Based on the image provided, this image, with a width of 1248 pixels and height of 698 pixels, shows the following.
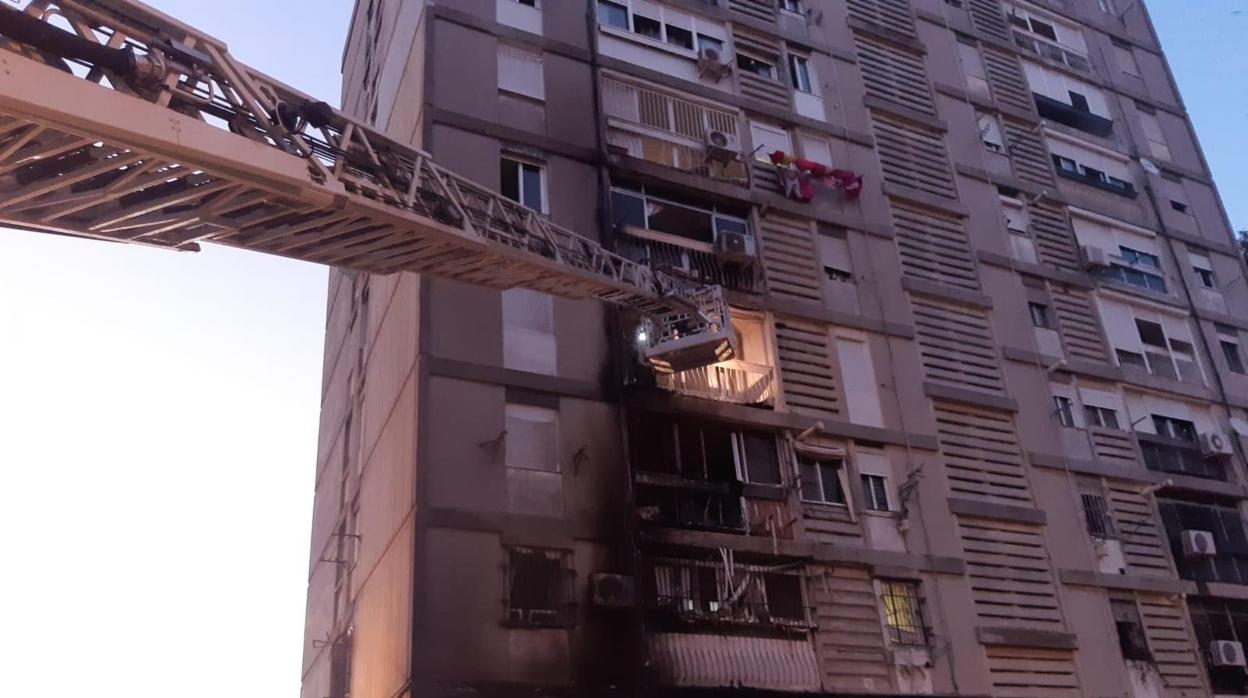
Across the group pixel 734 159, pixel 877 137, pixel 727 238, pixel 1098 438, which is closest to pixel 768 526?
pixel 727 238

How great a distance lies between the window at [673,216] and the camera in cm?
2420

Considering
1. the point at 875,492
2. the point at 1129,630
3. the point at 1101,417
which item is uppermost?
the point at 1101,417

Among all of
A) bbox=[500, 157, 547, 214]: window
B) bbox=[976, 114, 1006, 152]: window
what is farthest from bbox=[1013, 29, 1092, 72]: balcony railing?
bbox=[500, 157, 547, 214]: window

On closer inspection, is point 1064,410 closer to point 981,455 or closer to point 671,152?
point 981,455

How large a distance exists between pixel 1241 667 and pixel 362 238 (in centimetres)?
2368

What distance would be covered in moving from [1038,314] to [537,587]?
704 inches

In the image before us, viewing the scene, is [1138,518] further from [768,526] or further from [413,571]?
[413,571]

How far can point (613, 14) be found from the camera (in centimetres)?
2731

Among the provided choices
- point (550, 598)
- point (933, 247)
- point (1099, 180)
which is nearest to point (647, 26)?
point (933, 247)

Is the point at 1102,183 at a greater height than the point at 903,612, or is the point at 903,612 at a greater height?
the point at 1102,183

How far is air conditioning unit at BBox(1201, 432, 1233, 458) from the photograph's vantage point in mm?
29469

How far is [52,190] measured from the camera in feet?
36.9

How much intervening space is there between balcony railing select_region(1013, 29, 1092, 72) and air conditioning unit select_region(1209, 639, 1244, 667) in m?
20.2

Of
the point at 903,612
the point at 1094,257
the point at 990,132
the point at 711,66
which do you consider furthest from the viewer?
the point at 990,132
